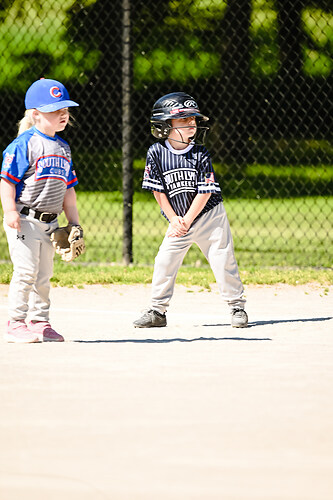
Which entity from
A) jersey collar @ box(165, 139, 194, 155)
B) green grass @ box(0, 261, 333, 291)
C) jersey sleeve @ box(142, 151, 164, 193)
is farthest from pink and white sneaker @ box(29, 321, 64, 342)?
green grass @ box(0, 261, 333, 291)

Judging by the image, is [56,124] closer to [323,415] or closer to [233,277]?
[233,277]

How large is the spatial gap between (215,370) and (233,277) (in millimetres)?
1460

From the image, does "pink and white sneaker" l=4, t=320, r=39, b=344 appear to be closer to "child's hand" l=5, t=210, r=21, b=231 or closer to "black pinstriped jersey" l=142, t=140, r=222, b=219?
"child's hand" l=5, t=210, r=21, b=231

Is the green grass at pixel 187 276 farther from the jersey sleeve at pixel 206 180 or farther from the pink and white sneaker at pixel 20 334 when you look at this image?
the pink and white sneaker at pixel 20 334

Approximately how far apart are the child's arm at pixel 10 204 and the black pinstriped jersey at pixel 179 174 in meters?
0.91

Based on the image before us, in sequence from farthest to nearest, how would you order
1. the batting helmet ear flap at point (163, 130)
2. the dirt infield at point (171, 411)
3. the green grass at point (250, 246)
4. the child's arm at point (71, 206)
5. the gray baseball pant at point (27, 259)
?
the green grass at point (250, 246)
the batting helmet ear flap at point (163, 130)
the child's arm at point (71, 206)
the gray baseball pant at point (27, 259)
the dirt infield at point (171, 411)

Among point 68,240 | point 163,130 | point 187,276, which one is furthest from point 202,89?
point 68,240

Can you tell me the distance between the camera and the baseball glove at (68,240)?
5438 mm

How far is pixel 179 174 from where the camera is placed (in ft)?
19.9

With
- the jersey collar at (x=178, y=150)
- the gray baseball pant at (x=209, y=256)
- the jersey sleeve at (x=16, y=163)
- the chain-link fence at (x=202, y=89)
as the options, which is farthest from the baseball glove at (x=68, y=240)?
the chain-link fence at (x=202, y=89)

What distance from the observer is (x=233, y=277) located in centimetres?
615

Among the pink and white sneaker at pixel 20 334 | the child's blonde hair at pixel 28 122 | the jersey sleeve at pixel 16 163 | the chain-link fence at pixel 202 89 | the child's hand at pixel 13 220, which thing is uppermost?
the chain-link fence at pixel 202 89

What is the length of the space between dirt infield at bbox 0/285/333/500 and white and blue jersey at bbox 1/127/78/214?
0.74 meters

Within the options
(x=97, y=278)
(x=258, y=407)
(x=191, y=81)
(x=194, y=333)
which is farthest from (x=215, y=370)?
(x=191, y=81)
